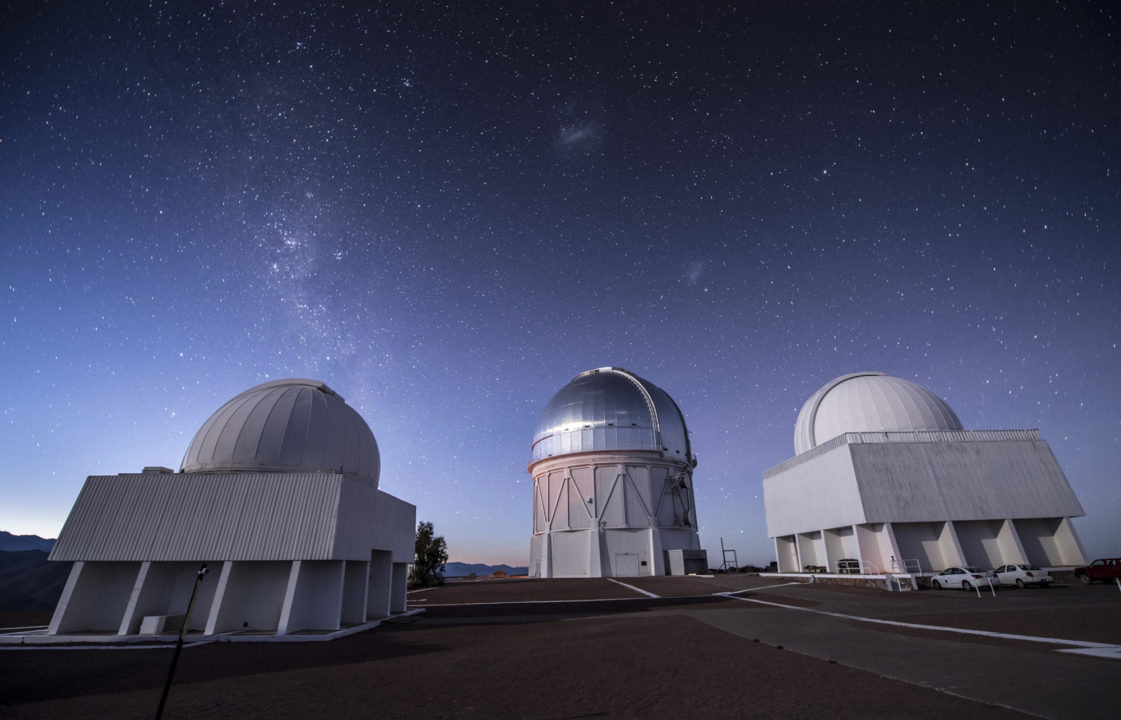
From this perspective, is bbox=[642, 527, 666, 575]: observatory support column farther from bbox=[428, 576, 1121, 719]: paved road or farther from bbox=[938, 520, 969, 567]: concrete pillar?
bbox=[938, 520, 969, 567]: concrete pillar

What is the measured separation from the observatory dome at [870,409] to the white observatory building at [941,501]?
0.56 meters

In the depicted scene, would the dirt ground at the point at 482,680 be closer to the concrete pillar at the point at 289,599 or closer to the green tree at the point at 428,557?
the concrete pillar at the point at 289,599

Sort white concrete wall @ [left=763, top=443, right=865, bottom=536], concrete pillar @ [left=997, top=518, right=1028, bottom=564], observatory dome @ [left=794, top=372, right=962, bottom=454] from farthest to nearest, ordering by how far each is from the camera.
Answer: observatory dome @ [left=794, top=372, right=962, bottom=454] < white concrete wall @ [left=763, top=443, right=865, bottom=536] < concrete pillar @ [left=997, top=518, right=1028, bottom=564]

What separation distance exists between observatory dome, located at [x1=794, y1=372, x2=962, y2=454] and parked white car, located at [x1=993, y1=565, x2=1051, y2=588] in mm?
9778

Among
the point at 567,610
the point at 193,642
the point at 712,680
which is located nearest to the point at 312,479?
the point at 193,642

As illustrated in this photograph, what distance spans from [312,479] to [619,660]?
434 inches

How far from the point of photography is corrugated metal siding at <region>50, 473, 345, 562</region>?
14898 mm

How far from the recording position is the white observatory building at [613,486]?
3978cm

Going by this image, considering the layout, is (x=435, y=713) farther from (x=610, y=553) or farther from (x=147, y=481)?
(x=610, y=553)

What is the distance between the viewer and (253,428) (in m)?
17.5

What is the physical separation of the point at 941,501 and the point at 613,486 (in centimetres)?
2175

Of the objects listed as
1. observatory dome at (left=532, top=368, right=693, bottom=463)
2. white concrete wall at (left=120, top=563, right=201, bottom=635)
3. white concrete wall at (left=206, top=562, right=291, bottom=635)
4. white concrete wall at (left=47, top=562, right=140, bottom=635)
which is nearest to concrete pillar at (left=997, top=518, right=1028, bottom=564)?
observatory dome at (left=532, top=368, right=693, bottom=463)

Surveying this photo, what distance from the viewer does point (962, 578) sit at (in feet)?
69.9

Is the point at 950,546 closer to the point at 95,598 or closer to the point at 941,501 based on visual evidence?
the point at 941,501
